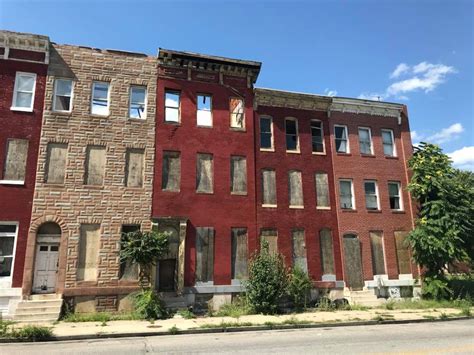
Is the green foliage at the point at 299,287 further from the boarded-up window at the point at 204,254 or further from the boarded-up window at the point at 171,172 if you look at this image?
the boarded-up window at the point at 171,172

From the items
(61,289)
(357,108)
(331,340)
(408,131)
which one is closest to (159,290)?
(61,289)

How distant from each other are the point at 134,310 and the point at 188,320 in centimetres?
289

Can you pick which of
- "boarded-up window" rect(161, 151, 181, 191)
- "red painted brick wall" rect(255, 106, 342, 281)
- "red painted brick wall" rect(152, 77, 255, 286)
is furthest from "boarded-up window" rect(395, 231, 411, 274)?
"boarded-up window" rect(161, 151, 181, 191)

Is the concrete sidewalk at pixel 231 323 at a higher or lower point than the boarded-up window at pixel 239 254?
lower

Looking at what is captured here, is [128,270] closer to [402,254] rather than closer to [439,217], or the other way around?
[402,254]

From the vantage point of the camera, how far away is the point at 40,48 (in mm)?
18484

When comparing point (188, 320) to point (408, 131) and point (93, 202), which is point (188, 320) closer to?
point (93, 202)

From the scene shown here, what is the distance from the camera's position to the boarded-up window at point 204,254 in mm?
18531

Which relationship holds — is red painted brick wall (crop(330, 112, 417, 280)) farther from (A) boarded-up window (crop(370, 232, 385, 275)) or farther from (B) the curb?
(B) the curb

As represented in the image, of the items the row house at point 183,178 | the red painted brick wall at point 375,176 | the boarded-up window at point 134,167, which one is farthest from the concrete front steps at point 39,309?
the red painted brick wall at point 375,176

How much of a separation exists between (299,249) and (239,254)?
3650 mm

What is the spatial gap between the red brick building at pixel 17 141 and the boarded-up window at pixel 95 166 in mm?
2384

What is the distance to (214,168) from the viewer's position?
794 inches

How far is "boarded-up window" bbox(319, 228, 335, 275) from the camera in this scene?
20781 mm
